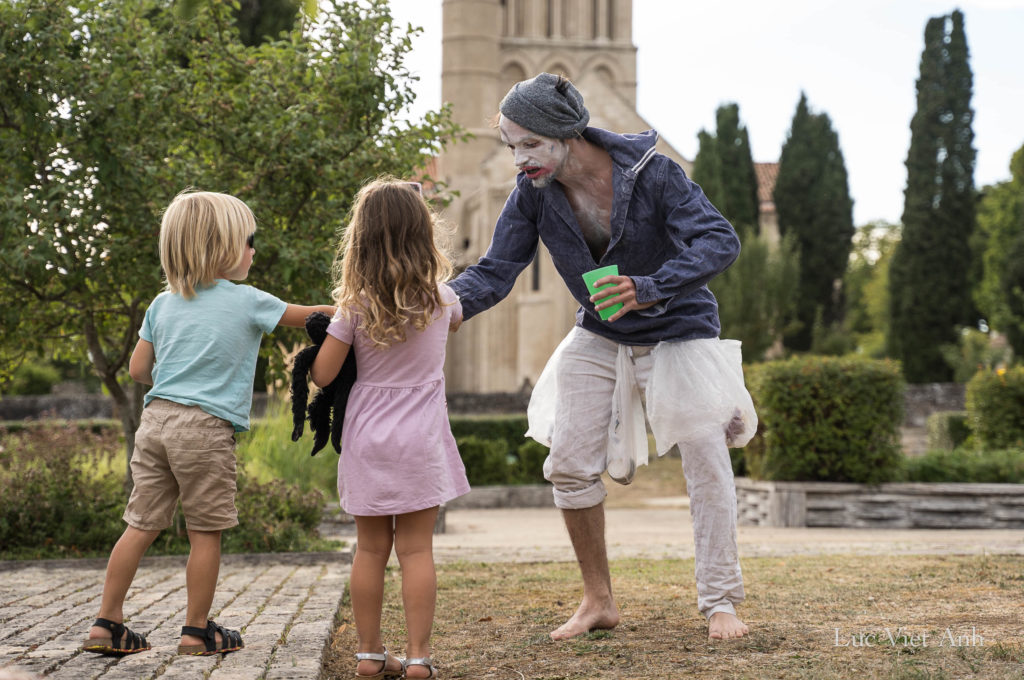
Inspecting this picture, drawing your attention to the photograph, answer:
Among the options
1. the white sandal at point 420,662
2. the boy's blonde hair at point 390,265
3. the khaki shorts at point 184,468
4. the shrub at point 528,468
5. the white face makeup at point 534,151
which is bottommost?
the shrub at point 528,468

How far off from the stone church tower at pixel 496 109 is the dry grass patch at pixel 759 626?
30.8 metres

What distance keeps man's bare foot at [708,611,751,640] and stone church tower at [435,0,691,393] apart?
32.6 metres

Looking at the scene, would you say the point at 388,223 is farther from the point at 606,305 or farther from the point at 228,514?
the point at 228,514

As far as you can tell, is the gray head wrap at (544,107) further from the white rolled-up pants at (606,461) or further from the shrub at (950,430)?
the shrub at (950,430)

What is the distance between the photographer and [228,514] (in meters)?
3.92

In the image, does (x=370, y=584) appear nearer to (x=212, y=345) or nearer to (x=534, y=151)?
(x=212, y=345)

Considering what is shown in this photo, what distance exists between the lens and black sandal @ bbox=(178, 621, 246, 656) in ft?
12.4

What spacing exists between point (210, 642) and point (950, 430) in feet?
59.5

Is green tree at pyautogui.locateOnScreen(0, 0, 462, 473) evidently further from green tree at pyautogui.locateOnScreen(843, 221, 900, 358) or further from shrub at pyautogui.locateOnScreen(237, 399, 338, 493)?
green tree at pyautogui.locateOnScreen(843, 221, 900, 358)

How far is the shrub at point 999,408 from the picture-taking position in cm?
1445

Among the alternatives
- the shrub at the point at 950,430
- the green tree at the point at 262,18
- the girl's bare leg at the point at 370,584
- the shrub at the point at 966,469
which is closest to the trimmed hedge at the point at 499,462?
the shrub at the point at 966,469

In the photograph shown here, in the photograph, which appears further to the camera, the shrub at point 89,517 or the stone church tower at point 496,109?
the stone church tower at point 496,109

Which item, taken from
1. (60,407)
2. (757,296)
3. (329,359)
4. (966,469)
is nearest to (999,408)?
(966,469)

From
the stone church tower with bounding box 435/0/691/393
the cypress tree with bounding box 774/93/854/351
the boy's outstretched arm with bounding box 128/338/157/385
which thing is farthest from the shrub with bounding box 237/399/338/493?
the cypress tree with bounding box 774/93/854/351
